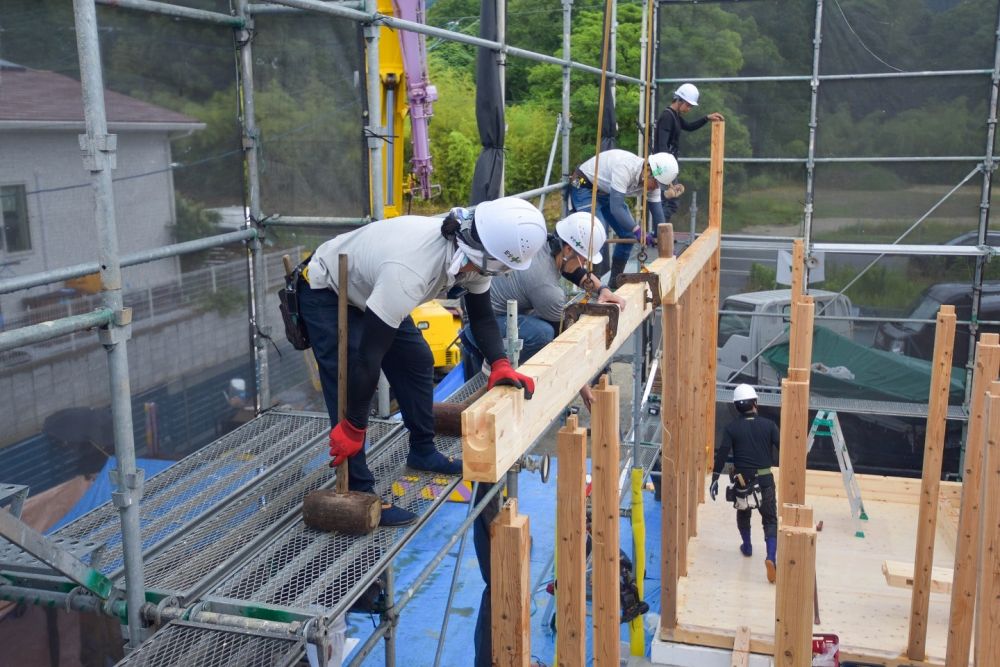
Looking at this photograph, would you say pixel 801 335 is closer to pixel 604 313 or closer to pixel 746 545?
pixel 746 545

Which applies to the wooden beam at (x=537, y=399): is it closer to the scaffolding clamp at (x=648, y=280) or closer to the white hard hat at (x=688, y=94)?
the scaffolding clamp at (x=648, y=280)

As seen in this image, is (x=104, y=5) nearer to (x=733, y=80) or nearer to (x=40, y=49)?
(x=40, y=49)

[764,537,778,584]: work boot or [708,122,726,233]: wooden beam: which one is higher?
[708,122,726,233]: wooden beam

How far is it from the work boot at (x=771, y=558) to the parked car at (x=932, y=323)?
4.53 metres

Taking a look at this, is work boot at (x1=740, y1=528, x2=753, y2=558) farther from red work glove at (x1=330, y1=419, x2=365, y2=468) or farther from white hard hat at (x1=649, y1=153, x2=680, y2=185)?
red work glove at (x1=330, y1=419, x2=365, y2=468)

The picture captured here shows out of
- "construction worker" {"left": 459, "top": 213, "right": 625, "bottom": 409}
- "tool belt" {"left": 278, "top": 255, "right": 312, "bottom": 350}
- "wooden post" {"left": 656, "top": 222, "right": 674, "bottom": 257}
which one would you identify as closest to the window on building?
"tool belt" {"left": 278, "top": 255, "right": 312, "bottom": 350}

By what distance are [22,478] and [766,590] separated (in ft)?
19.2

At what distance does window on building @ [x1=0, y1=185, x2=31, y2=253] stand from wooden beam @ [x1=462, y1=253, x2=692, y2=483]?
1905 millimetres

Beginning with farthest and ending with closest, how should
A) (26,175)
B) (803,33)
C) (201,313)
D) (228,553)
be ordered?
1. (803,33)
2. (201,313)
3. (26,175)
4. (228,553)

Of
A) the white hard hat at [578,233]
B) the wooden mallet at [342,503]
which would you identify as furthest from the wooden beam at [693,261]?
the wooden mallet at [342,503]

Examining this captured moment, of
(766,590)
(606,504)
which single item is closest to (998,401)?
(606,504)

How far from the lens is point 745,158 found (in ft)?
39.6

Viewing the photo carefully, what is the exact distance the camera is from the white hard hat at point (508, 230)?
11.4 ft

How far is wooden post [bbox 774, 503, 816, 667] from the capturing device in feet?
11.9
